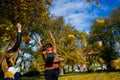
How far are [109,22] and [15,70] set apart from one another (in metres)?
70.1

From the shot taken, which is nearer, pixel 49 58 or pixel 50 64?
pixel 49 58

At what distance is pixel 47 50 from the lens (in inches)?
405

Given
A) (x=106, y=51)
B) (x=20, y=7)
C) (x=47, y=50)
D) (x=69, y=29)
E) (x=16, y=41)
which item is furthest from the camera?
(x=106, y=51)

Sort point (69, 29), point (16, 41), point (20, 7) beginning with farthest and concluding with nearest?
point (69, 29), point (20, 7), point (16, 41)

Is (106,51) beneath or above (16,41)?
above

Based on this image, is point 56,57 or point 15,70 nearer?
point 15,70

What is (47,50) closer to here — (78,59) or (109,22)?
(78,59)

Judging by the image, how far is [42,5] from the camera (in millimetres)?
14562

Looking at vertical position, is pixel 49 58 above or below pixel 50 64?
above

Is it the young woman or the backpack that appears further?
the young woman

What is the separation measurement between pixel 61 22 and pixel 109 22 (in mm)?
19240

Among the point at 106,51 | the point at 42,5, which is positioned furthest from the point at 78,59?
the point at 42,5

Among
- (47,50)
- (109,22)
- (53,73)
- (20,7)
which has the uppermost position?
(109,22)

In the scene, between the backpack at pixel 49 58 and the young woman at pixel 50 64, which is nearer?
the backpack at pixel 49 58
